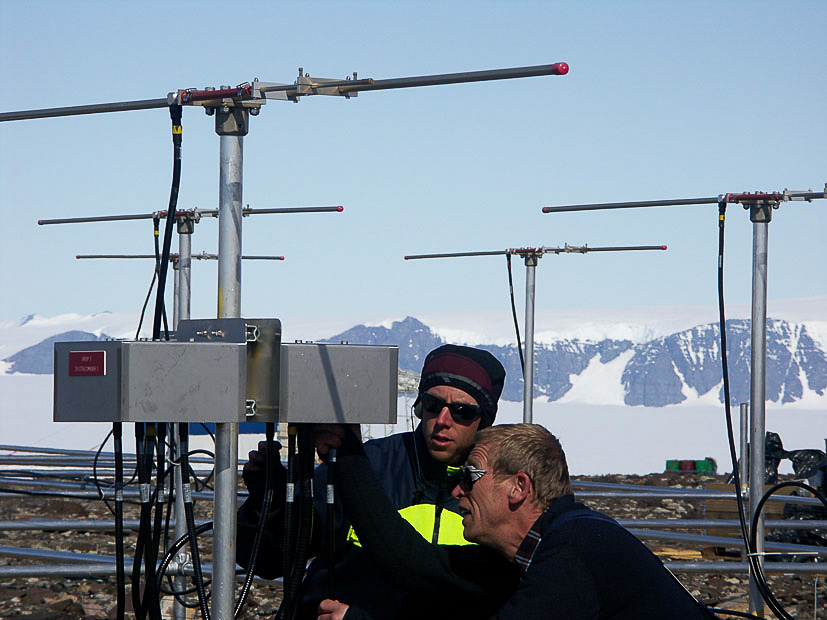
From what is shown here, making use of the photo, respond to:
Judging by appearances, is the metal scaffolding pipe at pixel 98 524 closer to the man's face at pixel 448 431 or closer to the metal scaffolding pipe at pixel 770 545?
the metal scaffolding pipe at pixel 770 545

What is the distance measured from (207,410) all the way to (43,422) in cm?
6534

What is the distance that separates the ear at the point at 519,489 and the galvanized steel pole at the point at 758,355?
3.52m

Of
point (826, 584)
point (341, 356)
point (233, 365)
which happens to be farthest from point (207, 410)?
point (826, 584)

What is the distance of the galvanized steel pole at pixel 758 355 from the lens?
574 cm

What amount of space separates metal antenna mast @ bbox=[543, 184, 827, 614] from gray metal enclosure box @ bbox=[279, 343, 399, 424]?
11.1ft

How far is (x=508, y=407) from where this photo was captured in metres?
146

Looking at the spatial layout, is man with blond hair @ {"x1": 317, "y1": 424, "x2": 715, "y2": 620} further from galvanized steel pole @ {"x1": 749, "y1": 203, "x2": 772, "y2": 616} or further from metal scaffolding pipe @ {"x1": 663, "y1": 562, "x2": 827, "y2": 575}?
galvanized steel pole @ {"x1": 749, "y1": 203, "x2": 772, "y2": 616}

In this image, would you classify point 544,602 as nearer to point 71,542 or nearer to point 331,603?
point 331,603

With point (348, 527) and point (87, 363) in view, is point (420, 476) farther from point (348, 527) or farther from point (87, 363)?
point (87, 363)

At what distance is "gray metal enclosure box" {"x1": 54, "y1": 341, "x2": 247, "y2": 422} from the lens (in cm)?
252

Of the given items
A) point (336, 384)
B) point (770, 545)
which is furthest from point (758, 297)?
point (336, 384)

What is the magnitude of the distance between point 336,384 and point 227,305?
0.32 meters

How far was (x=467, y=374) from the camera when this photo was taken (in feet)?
10.6

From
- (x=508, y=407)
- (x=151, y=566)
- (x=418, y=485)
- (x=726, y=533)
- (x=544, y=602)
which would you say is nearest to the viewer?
(x=544, y=602)
